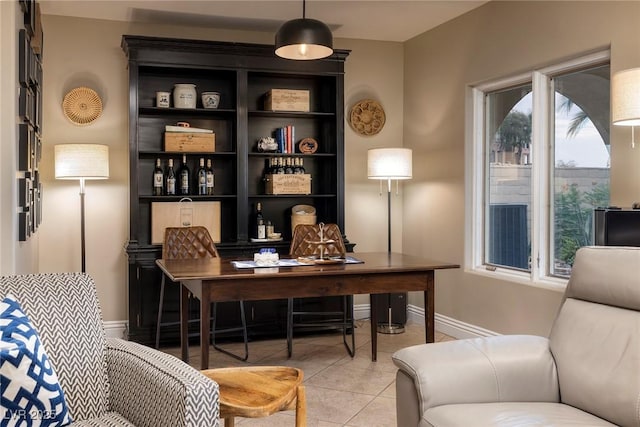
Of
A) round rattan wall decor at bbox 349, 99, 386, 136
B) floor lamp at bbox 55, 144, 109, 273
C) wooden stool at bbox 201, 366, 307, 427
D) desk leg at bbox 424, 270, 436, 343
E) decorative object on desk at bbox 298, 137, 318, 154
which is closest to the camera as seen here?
wooden stool at bbox 201, 366, 307, 427

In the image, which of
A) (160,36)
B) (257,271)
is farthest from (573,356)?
(160,36)

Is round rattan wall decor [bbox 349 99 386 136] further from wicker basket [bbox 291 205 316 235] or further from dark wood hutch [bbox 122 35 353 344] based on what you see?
wicker basket [bbox 291 205 316 235]

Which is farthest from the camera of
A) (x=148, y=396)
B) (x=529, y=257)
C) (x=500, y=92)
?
(x=500, y=92)

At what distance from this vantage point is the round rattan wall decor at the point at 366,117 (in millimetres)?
5742

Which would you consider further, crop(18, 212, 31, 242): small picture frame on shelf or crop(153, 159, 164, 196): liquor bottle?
crop(153, 159, 164, 196): liquor bottle

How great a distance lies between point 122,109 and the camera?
5.08 metres

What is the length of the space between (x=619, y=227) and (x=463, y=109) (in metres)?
2.27

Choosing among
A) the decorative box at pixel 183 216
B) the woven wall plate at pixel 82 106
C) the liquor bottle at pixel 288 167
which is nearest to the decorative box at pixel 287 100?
the liquor bottle at pixel 288 167

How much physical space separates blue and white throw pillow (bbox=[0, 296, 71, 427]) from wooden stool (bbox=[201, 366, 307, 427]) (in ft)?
1.62

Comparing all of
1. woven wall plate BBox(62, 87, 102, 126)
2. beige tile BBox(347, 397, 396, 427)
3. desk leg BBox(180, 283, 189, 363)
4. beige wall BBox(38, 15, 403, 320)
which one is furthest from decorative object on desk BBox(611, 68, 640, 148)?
woven wall plate BBox(62, 87, 102, 126)

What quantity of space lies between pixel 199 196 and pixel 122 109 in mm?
951

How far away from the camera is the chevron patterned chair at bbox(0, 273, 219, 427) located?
1807 millimetres

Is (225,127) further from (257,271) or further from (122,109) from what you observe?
(257,271)

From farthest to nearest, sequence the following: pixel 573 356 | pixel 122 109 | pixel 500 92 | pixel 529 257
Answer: pixel 122 109, pixel 500 92, pixel 529 257, pixel 573 356
